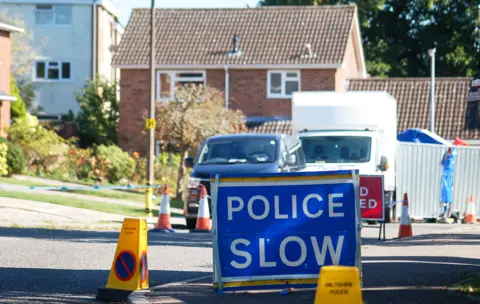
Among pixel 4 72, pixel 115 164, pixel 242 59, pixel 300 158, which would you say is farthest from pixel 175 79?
pixel 300 158

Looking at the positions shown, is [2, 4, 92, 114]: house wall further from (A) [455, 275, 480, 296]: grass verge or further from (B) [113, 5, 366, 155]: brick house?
(A) [455, 275, 480, 296]: grass verge

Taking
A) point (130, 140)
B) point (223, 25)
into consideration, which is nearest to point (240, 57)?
point (223, 25)

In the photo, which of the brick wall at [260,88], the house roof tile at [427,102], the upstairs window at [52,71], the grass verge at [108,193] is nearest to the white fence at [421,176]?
the grass verge at [108,193]

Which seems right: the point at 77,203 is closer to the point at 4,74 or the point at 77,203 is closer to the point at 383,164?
the point at 383,164

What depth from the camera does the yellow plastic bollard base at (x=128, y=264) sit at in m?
10.8

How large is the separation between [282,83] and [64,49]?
53.3ft

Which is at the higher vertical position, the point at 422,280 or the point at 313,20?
the point at 313,20

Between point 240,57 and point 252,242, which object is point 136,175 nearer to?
point 240,57

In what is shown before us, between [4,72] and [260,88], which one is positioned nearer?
[4,72]

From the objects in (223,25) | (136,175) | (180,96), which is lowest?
(136,175)

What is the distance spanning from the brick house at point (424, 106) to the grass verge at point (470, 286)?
34.2 meters

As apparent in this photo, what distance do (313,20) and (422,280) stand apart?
38.6 m

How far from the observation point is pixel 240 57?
1886 inches

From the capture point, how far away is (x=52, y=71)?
59.1 meters
